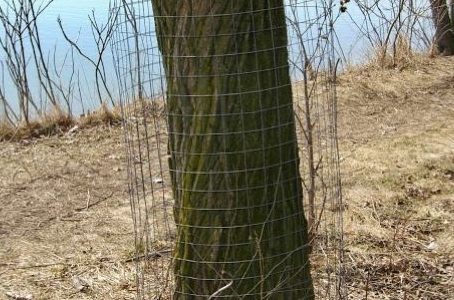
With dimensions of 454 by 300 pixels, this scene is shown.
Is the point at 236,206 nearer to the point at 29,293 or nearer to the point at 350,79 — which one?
the point at 29,293

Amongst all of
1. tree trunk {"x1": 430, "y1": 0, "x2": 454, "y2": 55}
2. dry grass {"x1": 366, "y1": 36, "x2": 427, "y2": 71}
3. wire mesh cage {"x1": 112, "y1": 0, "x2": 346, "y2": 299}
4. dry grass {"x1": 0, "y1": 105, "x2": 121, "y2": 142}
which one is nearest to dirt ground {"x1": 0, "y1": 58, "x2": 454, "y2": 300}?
dry grass {"x1": 0, "y1": 105, "x2": 121, "y2": 142}

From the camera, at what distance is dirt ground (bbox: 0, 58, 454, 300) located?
3596 mm

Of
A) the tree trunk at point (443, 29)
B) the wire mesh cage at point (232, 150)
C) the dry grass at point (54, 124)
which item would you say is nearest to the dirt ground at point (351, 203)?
the dry grass at point (54, 124)

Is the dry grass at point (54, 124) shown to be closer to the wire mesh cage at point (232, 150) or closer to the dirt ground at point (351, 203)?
the dirt ground at point (351, 203)

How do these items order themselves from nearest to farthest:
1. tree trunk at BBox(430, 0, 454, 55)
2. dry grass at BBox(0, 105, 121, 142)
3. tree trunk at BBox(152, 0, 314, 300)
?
tree trunk at BBox(152, 0, 314, 300), dry grass at BBox(0, 105, 121, 142), tree trunk at BBox(430, 0, 454, 55)

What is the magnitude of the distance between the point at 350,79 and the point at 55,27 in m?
4.09

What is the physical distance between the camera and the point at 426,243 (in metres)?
3.86

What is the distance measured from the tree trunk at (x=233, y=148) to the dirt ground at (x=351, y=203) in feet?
2.73

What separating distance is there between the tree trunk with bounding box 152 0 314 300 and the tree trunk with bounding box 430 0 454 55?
6.03 meters

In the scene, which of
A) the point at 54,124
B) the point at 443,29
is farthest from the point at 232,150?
the point at 443,29

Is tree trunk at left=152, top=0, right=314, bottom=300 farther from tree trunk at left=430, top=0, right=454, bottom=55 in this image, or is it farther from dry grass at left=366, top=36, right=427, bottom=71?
tree trunk at left=430, top=0, right=454, bottom=55

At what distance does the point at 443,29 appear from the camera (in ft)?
26.7

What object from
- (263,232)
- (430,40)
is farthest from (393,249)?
(430,40)

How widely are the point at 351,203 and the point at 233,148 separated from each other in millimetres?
2105
